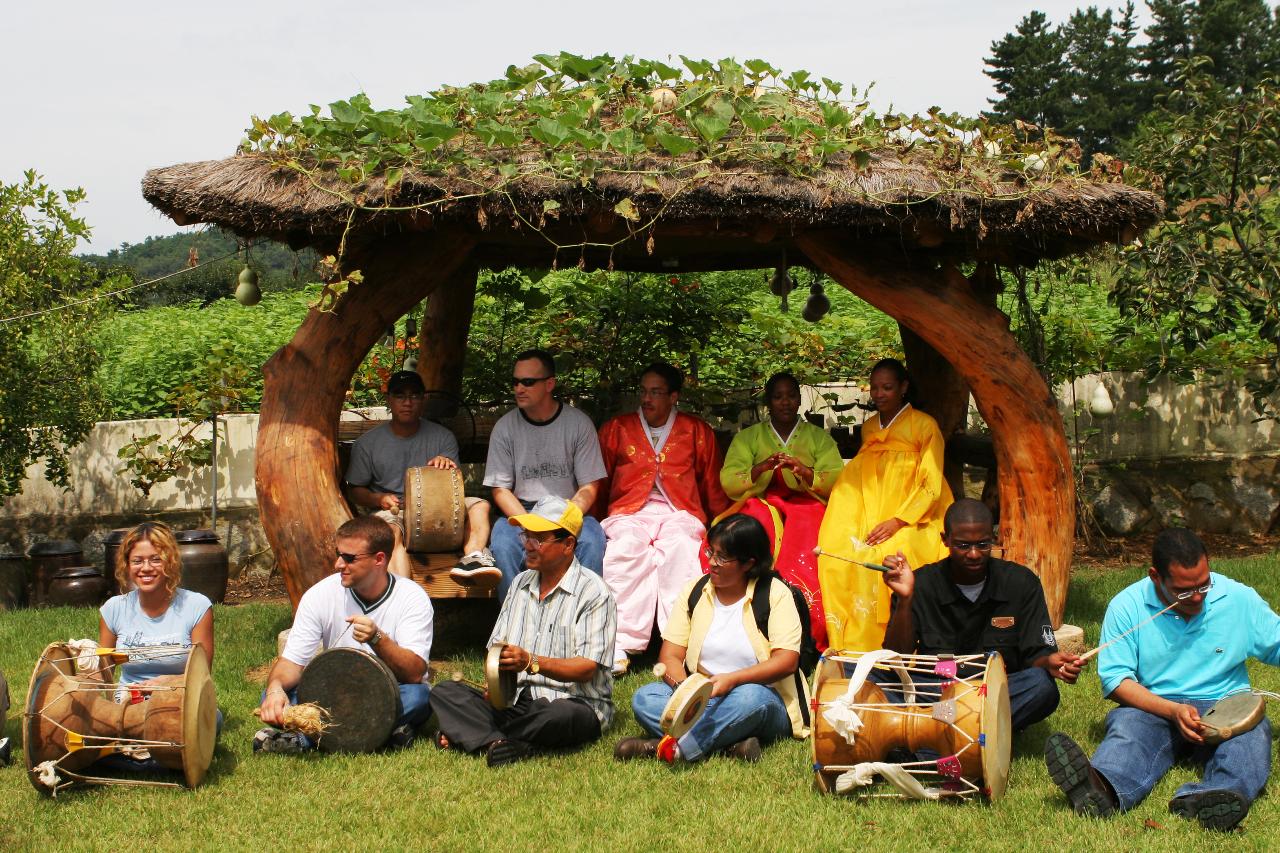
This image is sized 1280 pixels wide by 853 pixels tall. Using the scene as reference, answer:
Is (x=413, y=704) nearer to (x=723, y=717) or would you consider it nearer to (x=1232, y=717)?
(x=723, y=717)

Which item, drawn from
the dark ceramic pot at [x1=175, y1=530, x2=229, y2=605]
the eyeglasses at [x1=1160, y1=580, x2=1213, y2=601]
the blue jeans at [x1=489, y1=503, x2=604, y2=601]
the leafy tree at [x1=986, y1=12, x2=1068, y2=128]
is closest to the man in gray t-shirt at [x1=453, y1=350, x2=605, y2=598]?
the blue jeans at [x1=489, y1=503, x2=604, y2=601]

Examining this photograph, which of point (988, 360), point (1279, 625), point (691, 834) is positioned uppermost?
point (988, 360)

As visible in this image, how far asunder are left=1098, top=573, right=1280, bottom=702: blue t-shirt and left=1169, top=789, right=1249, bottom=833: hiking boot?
0.64m

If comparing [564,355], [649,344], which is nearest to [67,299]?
[564,355]

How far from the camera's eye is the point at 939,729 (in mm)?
4941

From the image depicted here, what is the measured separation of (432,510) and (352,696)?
1876mm

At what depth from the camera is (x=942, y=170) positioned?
23.1 feet

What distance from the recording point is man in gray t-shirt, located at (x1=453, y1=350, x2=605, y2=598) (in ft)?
25.5

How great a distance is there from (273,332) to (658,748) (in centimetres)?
933

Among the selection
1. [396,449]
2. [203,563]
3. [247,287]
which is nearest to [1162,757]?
[396,449]

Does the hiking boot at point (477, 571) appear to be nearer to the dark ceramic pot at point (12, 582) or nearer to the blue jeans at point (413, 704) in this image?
the blue jeans at point (413, 704)

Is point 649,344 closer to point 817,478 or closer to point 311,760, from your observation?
point 817,478

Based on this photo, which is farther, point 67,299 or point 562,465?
point 67,299

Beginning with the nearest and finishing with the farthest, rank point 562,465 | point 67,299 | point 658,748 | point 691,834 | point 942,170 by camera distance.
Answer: point 691,834 < point 658,748 < point 942,170 < point 562,465 < point 67,299
